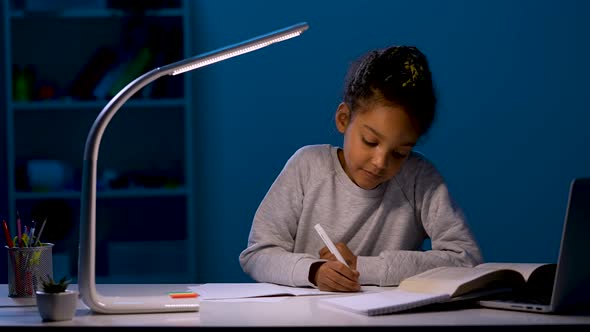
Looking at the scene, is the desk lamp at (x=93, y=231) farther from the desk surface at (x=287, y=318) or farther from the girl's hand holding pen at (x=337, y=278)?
the girl's hand holding pen at (x=337, y=278)

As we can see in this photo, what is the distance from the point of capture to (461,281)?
1.53 meters

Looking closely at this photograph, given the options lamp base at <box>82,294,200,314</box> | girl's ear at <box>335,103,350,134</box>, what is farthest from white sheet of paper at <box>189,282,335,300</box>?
girl's ear at <box>335,103,350,134</box>

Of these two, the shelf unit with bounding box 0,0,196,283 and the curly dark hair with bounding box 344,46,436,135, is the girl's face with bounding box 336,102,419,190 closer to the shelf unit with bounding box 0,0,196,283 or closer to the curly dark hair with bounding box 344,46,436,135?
the curly dark hair with bounding box 344,46,436,135

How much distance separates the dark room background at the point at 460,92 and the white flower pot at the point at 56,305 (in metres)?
2.97

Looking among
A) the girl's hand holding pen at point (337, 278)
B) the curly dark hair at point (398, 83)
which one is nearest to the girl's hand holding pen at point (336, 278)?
the girl's hand holding pen at point (337, 278)

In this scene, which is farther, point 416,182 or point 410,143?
point 416,182

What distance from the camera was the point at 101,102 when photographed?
13.4ft

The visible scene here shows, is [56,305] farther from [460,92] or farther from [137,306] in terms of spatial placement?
[460,92]

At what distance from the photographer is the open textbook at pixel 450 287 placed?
1459 mm

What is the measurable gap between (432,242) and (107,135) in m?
2.70

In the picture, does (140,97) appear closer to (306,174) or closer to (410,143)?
(306,174)

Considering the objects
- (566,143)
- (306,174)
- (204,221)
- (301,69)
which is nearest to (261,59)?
(301,69)

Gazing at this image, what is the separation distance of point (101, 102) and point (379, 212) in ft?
7.50
